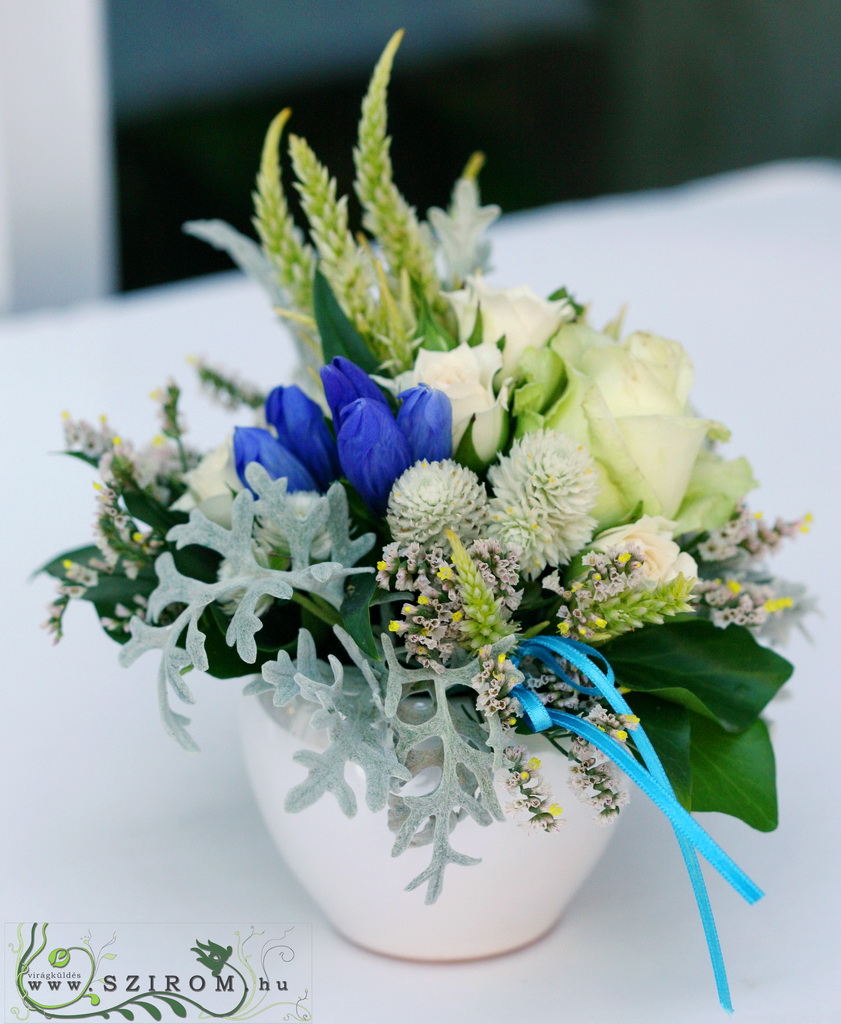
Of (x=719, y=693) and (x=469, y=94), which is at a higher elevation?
(x=469, y=94)

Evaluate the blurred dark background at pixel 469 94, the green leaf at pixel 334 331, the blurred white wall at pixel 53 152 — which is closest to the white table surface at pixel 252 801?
the green leaf at pixel 334 331

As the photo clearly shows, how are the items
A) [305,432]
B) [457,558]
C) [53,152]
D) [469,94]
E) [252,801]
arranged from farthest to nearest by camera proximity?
1. [469,94]
2. [53,152]
3. [252,801]
4. [305,432]
5. [457,558]

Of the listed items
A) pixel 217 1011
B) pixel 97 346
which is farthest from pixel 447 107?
pixel 217 1011

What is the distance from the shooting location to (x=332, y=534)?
62 cm

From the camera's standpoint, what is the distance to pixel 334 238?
72cm

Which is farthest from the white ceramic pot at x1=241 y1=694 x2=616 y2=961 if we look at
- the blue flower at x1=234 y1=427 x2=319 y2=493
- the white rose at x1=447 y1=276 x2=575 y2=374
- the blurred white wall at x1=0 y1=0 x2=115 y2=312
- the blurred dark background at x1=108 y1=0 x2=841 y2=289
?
the blurred dark background at x1=108 y1=0 x2=841 y2=289

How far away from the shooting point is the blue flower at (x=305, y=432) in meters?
0.65

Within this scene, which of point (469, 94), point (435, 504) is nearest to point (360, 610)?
point (435, 504)

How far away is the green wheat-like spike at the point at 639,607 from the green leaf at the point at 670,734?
63 millimetres

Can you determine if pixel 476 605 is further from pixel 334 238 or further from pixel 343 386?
pixel 334 238

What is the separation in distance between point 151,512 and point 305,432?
114mm

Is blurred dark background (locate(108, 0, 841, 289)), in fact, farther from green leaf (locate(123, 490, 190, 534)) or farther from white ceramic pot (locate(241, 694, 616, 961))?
white ceramic pot (locate(241, 694, 616, 961))

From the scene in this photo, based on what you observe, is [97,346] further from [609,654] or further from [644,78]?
[644,78]

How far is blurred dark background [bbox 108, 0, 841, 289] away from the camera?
283 centimetres
